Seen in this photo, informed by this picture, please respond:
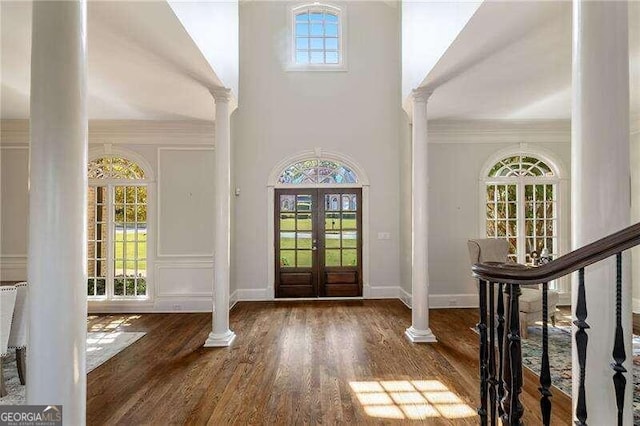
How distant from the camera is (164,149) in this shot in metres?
5.45

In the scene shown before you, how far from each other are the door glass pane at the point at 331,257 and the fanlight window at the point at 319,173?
125 centimetres

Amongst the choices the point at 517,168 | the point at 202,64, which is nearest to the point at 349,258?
the point at 517,168

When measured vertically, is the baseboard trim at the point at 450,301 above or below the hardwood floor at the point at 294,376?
above

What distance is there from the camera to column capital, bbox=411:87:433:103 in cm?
405

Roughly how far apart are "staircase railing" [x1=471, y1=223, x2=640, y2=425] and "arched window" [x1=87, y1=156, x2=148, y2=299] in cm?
518

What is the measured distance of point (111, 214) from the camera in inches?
215

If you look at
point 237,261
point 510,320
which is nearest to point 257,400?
point 510,320

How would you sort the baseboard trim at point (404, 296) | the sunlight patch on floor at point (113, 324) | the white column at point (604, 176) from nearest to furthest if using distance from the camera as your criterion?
the white column at point (604, 176) < the sunlight patch on floor at point (113, 324) < the baseboard trim at point (404, 296)

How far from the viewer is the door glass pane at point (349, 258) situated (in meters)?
6.30

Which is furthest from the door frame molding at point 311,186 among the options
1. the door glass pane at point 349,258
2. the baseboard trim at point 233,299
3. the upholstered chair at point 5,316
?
the upholstered chair at point 5,316

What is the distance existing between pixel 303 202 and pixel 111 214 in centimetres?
306

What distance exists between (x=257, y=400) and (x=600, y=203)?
8.39ft

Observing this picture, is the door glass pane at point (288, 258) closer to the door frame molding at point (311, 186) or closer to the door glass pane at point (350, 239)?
the door frame molding at point (311, 186)

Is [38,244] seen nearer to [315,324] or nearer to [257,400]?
[257,400]
